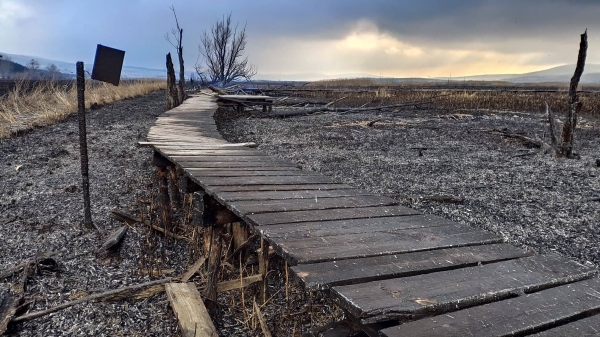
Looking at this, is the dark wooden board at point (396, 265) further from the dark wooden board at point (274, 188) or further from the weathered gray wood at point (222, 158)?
the weathered gray wood at point (222, 158)

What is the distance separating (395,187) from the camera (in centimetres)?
705

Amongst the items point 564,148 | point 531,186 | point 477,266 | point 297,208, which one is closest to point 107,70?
point 297,208

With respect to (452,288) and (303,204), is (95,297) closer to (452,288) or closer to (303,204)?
(303,204)

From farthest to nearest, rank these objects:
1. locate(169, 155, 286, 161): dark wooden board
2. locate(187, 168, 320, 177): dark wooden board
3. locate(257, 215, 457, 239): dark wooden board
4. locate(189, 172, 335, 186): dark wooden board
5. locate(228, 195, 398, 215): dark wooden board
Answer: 1. locate(169, 155, 286, 161): dark wooden board
2. locate(187, 168, 320, 177): dark wooden board
3. locate(189, 172, 335, 186): dark wooden board
4. locate(228, 195, 398, 215): dark wooden board
5. locate(257, 215, 457, 239): dark wooden board

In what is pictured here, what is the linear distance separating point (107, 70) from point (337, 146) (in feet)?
22.2

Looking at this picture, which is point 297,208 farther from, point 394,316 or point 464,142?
point 464,142

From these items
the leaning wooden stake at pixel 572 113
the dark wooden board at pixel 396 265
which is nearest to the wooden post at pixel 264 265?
the dark wooden board at pixel 396 265

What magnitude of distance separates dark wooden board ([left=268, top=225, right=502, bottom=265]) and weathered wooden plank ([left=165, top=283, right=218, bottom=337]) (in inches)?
44.2

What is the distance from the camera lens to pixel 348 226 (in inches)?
104

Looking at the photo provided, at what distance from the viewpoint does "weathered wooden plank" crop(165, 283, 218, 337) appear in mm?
3031

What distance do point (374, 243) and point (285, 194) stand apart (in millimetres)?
1142

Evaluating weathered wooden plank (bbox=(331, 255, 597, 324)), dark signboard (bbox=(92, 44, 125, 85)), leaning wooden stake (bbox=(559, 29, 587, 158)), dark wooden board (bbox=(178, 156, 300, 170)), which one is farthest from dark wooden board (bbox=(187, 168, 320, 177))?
leaning wooden stake (bbox=(559, 29, 587, 158))

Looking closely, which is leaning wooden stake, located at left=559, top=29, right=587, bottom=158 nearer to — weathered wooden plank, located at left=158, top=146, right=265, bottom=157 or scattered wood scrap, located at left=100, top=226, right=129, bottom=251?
weathered wooden plank, located at left=158, top=146, right=265, bottom=157

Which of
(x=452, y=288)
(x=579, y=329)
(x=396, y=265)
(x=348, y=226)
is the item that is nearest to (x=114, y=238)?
(x=348, y=226)
